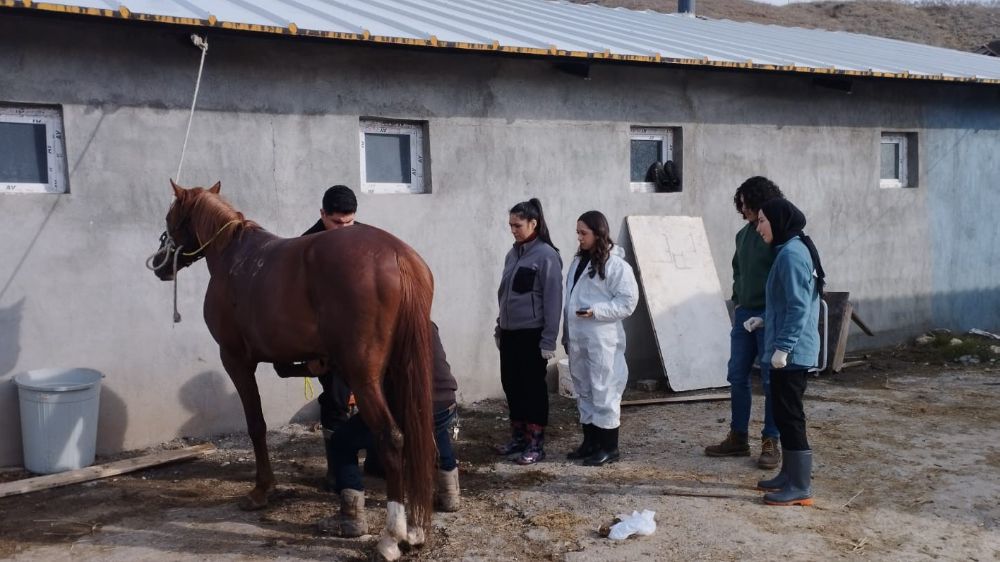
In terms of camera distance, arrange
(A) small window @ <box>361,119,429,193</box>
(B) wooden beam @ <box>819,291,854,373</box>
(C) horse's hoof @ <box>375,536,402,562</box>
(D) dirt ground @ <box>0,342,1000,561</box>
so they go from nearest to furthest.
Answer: (C) horse's hoof @ <box>375,536,402,562</box> → (D) dirt ground @ <box>0,342,1000,561</box> → (A) small window @ <box>361,119,429,193</box> → (B) wooden beam @ <box>819,291,854,373</box>

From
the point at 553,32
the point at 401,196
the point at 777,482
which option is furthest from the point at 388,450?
the point at 553,32

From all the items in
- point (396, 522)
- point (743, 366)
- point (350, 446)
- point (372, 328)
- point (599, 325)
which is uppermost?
point (372, 328)

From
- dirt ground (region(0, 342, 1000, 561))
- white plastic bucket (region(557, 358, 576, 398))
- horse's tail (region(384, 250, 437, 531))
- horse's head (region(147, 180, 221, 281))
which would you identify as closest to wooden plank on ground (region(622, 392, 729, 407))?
white plastic bucket (region(557, 358, 576, 398))

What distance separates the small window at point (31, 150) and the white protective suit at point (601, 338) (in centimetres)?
374

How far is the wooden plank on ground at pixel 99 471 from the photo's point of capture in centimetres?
544

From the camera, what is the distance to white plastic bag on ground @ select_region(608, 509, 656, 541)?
15.0ft

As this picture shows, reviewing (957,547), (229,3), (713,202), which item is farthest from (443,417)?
(713,202)

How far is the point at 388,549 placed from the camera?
4.18 meters

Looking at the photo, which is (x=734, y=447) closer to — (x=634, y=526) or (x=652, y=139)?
(x=634, y=526)

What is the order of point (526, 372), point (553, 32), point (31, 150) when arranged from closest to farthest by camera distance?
1. point (526, 372)
2. point (31, 150)
3. point (553, 32)

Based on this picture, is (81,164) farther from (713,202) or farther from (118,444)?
(713,202)

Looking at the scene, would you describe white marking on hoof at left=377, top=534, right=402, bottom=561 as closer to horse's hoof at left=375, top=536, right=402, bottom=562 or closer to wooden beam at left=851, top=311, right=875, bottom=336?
horse's hoof at left=375, top=536, right=402, bottom=562

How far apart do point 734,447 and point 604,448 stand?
915 millimetres

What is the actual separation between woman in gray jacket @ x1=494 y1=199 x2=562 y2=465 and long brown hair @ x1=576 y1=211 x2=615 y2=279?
0.95 feet
